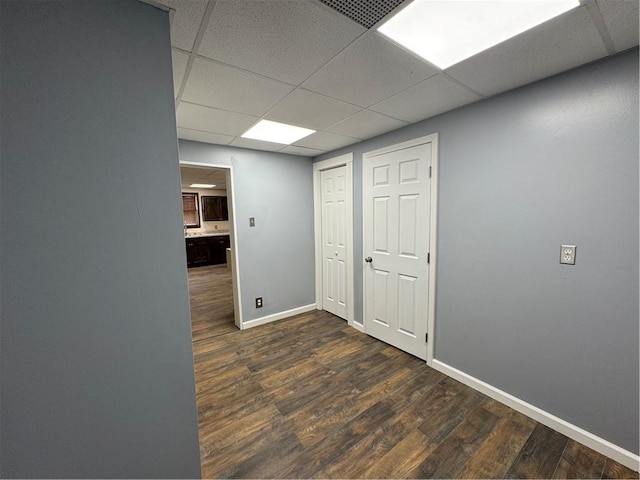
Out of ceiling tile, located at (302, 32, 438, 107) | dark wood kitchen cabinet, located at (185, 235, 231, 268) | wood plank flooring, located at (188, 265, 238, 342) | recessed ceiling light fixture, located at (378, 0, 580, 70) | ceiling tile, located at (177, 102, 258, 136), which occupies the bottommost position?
wood plank flooring, located at (188, 265, 238, 342)

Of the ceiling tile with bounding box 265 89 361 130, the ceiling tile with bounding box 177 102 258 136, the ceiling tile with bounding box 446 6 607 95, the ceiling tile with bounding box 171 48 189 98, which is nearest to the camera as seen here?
the ceiling tile with bounding box 446 6 607 95

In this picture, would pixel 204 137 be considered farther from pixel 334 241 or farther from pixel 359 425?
pixel 359 425

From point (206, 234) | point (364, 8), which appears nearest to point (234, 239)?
point (364, 8)

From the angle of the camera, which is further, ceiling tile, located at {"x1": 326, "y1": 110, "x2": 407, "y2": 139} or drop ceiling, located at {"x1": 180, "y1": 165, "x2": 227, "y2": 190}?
drop ceiling, located at {"x1": 180, "y1": 165, "x2": 227, "y2": 190}

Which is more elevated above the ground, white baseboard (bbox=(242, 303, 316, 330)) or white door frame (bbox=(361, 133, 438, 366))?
white door frame (bbox=(361, 133, 438, 366))

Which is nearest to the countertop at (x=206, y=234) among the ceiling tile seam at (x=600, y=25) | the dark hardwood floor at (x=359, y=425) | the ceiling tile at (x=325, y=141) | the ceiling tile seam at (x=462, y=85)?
the dark hardwood floor at (x=359, y=425)

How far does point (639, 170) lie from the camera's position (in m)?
1.34

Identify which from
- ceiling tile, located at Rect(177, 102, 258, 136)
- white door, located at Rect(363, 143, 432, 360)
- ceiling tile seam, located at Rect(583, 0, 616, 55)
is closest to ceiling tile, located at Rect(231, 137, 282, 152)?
ceiling tile, located at Rect(177, 102, 258, 136)

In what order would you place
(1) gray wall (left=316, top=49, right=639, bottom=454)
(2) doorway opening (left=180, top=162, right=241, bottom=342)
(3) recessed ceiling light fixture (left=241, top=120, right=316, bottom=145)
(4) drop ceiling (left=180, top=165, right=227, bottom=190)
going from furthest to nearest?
1. (4) drop ceiling (left=180, top=165, right=227, bottom=190)
2. (2) doorway opening (left=180, top=162, right=241, bottom=342)
3. (3) recessed ceiling light fixture (left=241, top=120, right=316, bottom=145)
4. (1) gray wall (left=316, top=49, right=639, bottom=454)

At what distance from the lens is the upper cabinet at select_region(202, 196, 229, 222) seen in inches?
310

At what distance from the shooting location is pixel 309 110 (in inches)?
79.5

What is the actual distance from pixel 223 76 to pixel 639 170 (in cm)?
232

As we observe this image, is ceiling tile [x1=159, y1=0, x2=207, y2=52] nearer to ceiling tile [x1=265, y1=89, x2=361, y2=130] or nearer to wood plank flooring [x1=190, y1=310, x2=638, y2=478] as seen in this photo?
ceiling tile [x1=265, y1=89, x2=361, y2=130]

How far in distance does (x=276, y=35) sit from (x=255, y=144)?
1.89m
